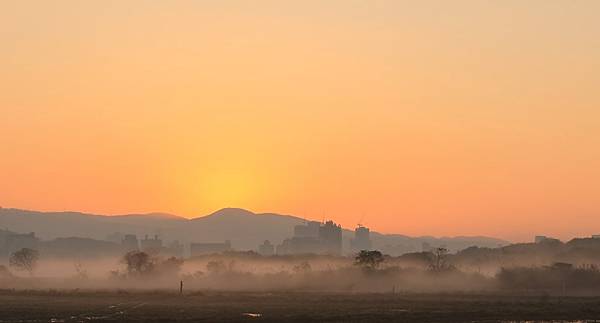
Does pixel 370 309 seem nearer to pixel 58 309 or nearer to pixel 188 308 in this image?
pixel 188 308

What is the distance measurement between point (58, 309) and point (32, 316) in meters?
17.1

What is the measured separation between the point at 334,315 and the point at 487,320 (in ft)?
64.7

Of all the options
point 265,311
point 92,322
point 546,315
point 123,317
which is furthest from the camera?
point 265,311

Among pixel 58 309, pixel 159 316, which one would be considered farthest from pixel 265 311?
pixel 58 309

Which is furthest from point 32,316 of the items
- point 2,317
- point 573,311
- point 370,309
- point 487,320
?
point 573,311

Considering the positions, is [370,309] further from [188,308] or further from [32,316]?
[32,316]

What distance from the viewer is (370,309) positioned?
427 ft

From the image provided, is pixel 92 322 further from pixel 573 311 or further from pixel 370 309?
pixel 573 311

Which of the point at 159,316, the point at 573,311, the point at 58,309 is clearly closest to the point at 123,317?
the point at 159,316

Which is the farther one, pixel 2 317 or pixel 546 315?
pixel 546 315

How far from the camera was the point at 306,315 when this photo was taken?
115 m

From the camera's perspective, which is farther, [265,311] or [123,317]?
[265,311]

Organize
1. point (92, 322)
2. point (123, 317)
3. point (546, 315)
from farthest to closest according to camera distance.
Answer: point (546, 315)
point (123, 317)
point (92, 322)

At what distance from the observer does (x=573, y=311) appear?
130m
